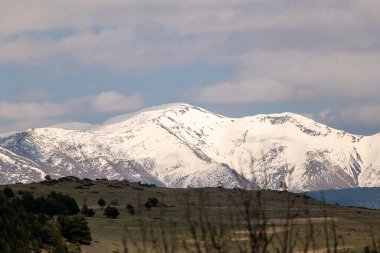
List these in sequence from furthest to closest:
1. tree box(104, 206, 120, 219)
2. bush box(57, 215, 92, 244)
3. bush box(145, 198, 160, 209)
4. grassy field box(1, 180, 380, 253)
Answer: bush box(145, 198, 160, 209) < tree box(104, 206, 120, 219) < bush box(57, 215, 92, 244) < grassy field box(1, 180, 380, 253)

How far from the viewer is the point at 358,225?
9619 cm

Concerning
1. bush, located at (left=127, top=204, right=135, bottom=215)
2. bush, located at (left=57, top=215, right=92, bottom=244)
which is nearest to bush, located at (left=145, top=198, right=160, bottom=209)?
bush, located at (left=127, top=204, right=135, bottom=215)

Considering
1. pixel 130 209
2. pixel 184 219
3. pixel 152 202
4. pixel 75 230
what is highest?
pixel 152 202

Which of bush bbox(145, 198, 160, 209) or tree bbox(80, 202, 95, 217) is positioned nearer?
tree bbox(80, 202, 95, 217)

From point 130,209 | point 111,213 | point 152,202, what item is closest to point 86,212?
point 111,213

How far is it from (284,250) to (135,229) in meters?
63.5

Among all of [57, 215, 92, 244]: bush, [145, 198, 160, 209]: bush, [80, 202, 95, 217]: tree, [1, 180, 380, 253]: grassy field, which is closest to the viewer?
[1, 180, 380, 253]: grassy field

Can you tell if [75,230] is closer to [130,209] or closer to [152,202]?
[130,209]

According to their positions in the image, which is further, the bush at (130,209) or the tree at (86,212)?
the bush at (130,209)

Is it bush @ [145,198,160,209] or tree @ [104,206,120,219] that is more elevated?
bush @ [145,198,160,209]

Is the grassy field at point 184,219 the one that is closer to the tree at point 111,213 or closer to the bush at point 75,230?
the tree at point 111,213

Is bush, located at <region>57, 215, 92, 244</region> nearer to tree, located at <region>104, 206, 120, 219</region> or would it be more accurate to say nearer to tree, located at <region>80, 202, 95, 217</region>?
tree, located at <region>80, 202, 95, 217</region>

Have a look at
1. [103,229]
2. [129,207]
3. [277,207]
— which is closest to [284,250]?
[103,229]

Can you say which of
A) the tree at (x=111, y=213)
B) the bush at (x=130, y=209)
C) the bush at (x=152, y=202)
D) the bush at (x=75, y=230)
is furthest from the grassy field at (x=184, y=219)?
the bush at (x=152, y=202)
